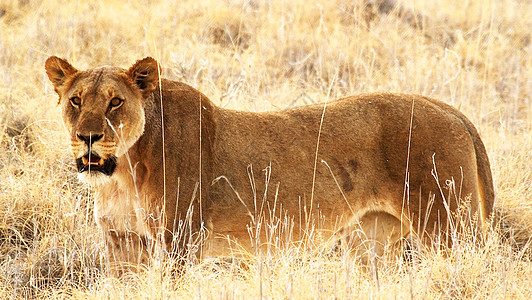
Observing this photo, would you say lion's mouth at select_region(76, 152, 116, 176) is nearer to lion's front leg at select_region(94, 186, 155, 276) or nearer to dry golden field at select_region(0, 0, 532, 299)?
lion's front leg at select_region(94, 186, 155, 276)

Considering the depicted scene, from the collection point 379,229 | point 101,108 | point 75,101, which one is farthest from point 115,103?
point 379,229

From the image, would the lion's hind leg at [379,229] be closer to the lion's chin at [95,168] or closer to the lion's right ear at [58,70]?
the lion's chin at [95,168]

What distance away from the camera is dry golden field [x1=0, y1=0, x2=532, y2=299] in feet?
13.0

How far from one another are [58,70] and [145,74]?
20.1 inches

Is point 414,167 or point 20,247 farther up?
point 414,167

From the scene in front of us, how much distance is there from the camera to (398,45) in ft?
32.1

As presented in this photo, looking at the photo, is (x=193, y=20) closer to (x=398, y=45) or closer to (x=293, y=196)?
(x=398, y=45)

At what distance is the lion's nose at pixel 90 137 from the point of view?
12.4 feet

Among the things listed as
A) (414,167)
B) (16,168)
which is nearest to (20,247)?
(16,168)

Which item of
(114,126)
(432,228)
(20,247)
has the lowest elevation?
(20,247)

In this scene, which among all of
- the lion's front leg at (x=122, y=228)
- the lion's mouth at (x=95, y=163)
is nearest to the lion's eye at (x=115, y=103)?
the lion's mouth at (x=95, y=163)

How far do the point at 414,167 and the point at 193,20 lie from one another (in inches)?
239

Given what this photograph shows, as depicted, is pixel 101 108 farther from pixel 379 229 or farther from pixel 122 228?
pixel 379 229

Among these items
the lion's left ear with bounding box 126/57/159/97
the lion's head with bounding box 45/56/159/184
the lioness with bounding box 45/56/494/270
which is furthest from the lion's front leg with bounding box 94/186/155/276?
the lion's left ear with bounding box 126/57/159/97
